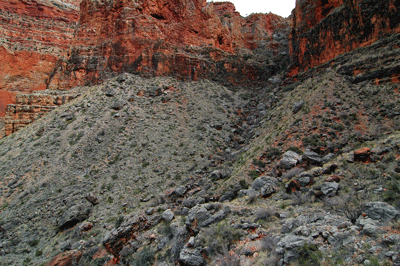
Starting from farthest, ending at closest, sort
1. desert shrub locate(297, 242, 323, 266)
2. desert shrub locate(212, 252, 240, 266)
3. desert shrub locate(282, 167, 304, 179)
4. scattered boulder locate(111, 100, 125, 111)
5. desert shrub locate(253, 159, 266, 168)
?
scattered boulder locate(111, 100, 125, 111)
desert shrub locate(253, 159, 266, 168)
desert shrub locate(282, 167, 304, 179)
desert shrub locate(212, 252, 240, 266)
desert shrub locate(297, 242, 323, 266)

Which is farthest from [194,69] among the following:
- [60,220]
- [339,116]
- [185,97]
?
[60,220]

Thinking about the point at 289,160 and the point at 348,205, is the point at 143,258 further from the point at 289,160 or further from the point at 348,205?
the point at 289,160

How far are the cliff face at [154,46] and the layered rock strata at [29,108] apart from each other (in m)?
2.45

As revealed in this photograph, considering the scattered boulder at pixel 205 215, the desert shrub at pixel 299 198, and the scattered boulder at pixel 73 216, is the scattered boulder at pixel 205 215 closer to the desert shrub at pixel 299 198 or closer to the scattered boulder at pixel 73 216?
the desert shrub at pixel 299 198

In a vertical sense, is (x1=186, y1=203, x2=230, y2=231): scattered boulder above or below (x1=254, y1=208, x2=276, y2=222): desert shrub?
below

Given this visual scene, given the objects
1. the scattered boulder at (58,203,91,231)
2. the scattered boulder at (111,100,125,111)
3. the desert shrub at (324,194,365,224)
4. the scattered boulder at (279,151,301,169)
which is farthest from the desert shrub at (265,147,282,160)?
the scattered boulder at (111,100,125,111)

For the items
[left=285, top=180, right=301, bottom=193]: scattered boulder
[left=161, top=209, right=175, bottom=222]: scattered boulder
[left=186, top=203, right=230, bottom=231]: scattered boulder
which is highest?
[left=285, top=180, right=301, bottom=193]: scattered boulder

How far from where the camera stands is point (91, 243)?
13008mm

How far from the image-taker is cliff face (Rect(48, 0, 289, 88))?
2856cm

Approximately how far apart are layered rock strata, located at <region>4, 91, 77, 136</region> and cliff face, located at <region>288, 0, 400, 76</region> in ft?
83.4

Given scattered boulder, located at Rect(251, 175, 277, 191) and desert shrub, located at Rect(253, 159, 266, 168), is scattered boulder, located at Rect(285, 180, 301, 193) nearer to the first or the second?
scattered boulder, located at Rect(251, 175, 277, 191)

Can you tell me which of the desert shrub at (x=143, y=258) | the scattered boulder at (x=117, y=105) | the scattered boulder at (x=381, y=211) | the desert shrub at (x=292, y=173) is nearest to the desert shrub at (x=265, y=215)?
the desert shrub at (x=292, y=173)

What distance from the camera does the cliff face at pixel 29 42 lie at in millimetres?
35781

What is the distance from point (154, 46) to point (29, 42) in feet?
87.0
